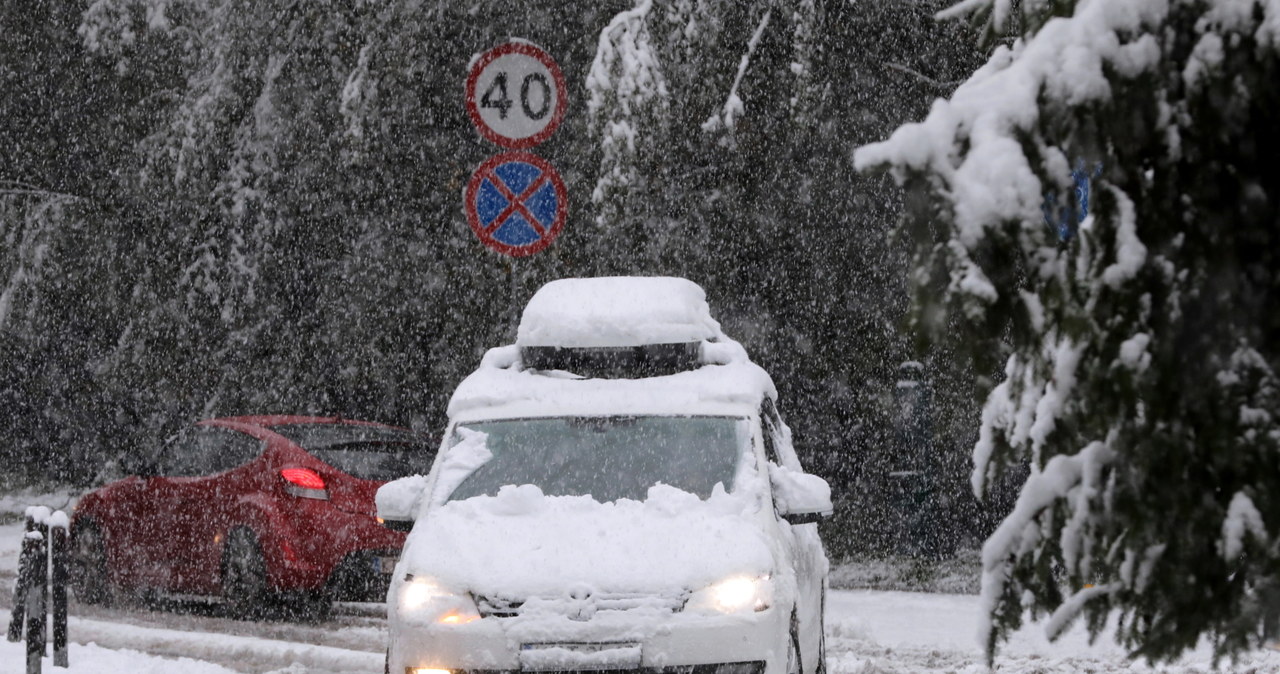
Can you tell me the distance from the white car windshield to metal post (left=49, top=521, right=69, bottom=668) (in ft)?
8.62

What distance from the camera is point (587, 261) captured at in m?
12.6

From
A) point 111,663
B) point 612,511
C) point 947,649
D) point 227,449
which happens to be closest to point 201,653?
point 111,663

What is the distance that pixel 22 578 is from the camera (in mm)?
9109

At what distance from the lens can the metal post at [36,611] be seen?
812 cm

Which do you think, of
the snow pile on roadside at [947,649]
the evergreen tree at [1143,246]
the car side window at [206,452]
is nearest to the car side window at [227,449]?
the car side window at [206,452]

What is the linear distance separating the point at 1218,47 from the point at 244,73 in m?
12.2

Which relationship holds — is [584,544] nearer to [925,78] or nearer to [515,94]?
[515,94]

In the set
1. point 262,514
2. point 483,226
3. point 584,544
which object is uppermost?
point 483,226

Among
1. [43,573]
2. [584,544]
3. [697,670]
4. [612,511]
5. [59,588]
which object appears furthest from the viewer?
[59,588]

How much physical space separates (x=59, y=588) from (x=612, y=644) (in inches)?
158

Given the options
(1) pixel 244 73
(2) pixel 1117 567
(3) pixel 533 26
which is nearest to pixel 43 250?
(1) pixel 244 73

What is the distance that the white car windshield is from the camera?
23.6 feet

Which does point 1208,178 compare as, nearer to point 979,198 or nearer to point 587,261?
point 979,198

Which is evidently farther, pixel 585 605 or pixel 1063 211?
pixel 585 605
